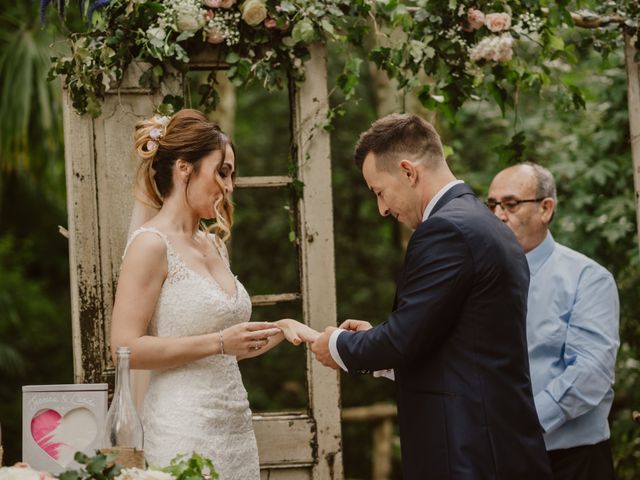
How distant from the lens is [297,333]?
279 centimetres

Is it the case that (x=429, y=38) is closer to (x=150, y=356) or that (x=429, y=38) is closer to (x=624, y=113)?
(x=150, y=356)

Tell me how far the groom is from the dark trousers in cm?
76

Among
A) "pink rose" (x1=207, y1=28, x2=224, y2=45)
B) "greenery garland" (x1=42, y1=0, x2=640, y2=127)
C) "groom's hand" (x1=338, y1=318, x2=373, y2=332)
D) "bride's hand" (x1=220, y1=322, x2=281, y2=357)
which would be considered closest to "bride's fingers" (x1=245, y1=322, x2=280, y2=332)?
"bride's hand" (x1=220, y1=322, x2=281, y2=357)

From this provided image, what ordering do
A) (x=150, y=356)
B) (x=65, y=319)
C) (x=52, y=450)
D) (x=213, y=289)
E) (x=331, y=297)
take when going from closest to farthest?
(x=52, y=450), (x=150, y=356), (x=213, y=289), (x=331, y=297), (x=65, y=319)

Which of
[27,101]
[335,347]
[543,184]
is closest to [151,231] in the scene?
[335,347]

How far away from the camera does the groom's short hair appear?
2.56m

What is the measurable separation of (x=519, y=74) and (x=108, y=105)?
1640 mm

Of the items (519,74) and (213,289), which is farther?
(519,74)

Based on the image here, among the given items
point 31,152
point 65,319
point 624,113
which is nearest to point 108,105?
point 624,113

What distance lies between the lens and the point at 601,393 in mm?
3170

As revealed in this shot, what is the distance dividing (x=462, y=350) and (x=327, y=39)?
149cm

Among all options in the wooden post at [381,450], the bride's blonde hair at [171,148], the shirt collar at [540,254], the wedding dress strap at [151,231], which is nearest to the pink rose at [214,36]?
the bride's blonde hair at [171,148]

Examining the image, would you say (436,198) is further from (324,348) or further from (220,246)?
(220,246)

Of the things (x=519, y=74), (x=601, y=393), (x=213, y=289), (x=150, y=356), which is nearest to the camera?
(x=150, y=356)
